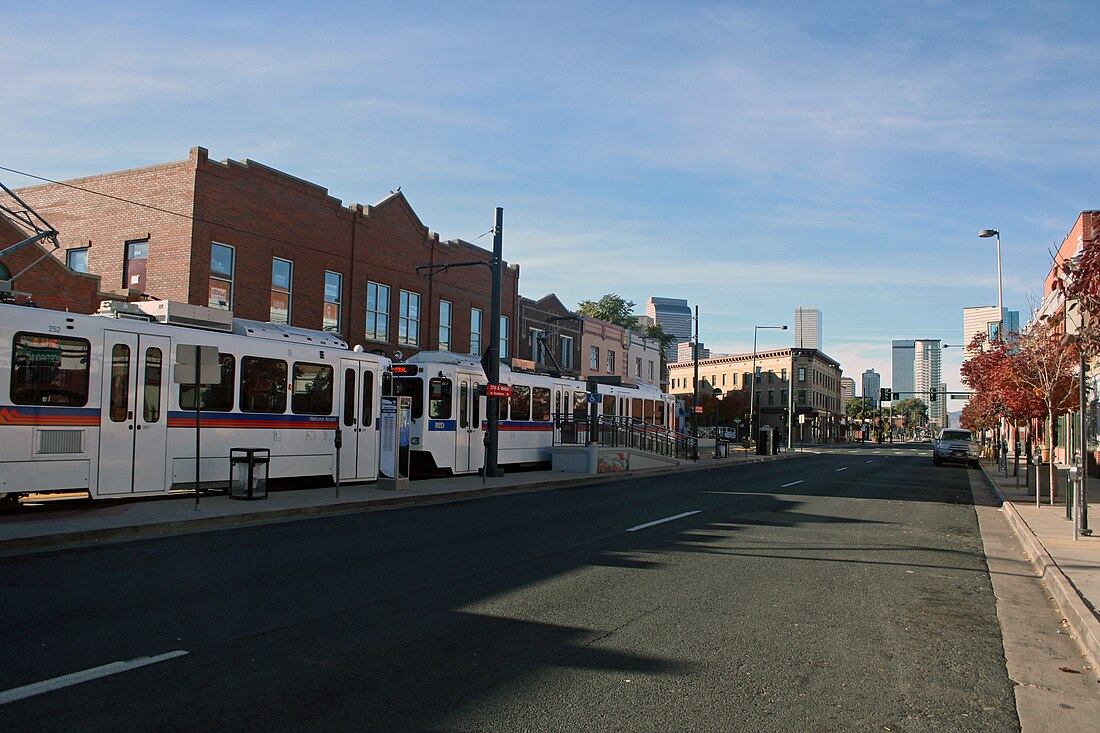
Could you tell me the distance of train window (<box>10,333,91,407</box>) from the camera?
12586mm

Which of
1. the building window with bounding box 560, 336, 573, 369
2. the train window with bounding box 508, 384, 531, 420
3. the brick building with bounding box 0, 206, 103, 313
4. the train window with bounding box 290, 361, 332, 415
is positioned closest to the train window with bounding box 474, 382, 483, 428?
the train window with bounding box 508, 384, 531, 420

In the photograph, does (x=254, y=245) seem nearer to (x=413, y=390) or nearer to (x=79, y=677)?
(x=413, y=390)

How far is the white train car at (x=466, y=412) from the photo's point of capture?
73.8 ft

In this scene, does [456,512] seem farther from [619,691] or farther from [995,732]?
[995,732]

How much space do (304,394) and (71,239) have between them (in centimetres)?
1480

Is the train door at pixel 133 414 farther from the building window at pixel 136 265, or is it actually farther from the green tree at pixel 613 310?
the green tree at pixel 613 310

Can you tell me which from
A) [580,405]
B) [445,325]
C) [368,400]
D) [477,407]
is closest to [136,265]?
[368,400]

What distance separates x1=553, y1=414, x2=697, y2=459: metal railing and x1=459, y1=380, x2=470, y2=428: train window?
18.3 ft

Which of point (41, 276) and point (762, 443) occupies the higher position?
point (41, 276)

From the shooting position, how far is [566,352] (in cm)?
4903

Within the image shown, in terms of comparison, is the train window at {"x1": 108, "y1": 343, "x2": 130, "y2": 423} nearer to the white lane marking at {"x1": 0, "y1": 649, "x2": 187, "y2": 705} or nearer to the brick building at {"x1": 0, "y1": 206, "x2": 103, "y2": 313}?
the brick building at {"x1": 0, "y1": 206, "x2": 103, "y2": 313}

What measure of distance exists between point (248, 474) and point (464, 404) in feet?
29.1

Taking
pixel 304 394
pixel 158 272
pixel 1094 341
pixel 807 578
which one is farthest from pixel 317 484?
pixel 1094 341

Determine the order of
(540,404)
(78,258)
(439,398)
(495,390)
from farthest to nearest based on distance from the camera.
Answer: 1. (540,404)
2. (78,258)
3. (439,398)
4. (495,390)
